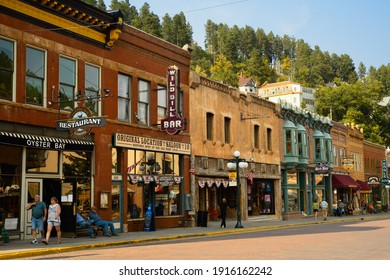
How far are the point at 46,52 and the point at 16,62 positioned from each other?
5.82ft

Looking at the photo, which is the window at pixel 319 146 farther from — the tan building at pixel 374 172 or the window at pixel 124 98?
the window at pixel 124 98

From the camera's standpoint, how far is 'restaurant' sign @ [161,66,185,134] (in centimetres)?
2645

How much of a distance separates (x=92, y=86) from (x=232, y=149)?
13.8 meters

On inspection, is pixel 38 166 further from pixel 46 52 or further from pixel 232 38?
pixel 232 38

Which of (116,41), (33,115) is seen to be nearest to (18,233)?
(33,115)

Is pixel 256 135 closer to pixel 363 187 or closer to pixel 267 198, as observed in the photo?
pixel 267 198

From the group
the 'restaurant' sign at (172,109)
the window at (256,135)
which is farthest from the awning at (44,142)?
the window at (256,135)

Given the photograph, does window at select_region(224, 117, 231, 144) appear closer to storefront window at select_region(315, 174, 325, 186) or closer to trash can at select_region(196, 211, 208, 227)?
trash can at select_region(196, 211, 208, 227)

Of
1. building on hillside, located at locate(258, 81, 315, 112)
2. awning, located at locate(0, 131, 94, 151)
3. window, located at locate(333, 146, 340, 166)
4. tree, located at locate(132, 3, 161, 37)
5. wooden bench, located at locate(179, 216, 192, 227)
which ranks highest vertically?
tree, located at locate(132, 3, 161, 37)

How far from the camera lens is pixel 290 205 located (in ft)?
138

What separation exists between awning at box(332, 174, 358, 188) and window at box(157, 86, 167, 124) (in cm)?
2740

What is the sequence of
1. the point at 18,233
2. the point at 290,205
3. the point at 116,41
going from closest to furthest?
the point at 18,233 → the point at 116,41 → the point at 290,205

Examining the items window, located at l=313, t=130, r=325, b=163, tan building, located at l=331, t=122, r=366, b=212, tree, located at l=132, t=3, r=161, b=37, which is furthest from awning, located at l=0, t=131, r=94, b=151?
tree, located at l=132, t=3, r=161, b=37

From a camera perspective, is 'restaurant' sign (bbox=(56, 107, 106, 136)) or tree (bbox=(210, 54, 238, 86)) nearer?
'restaurant' sign (bbox=(56, 107, 106, 136))
